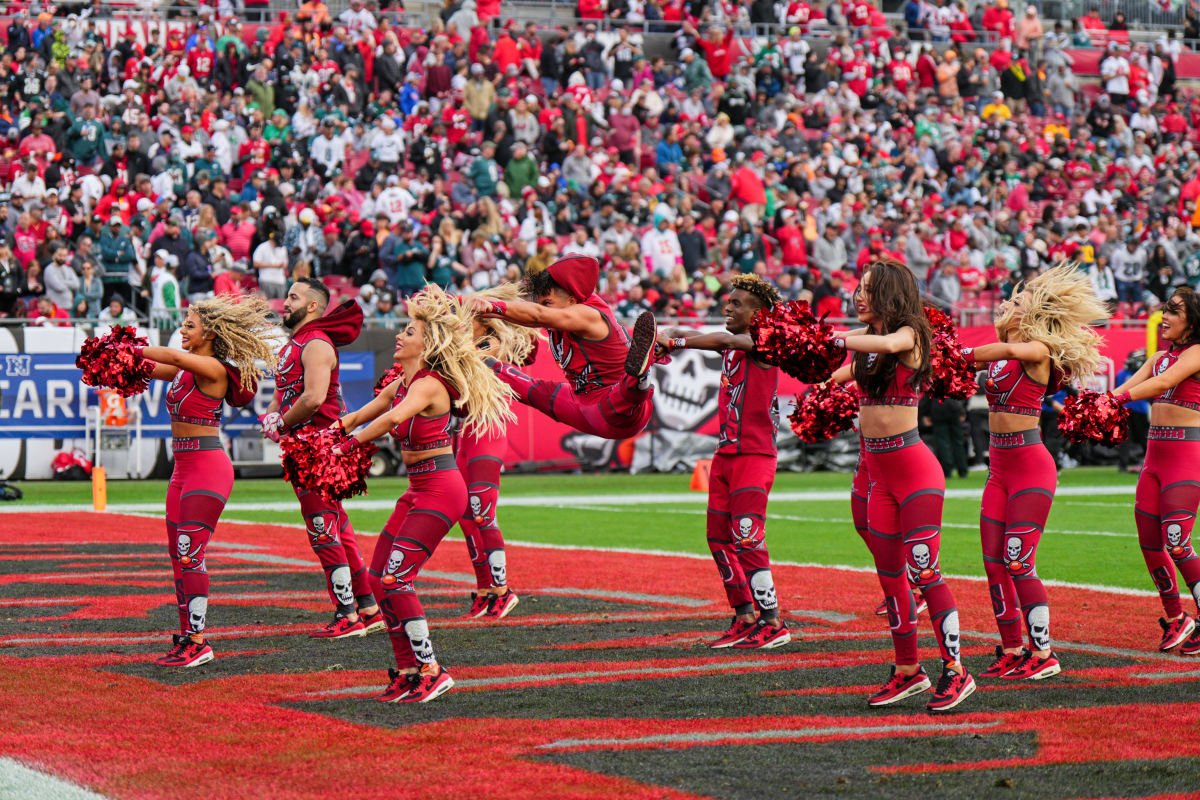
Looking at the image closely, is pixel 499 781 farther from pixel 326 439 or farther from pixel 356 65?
pixel 356 65

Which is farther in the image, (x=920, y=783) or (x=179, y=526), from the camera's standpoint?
(x=179, y=526)

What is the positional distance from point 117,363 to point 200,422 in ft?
1.69

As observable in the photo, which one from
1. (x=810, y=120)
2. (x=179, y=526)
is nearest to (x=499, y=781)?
(x=179, y=526)

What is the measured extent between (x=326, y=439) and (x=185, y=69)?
19341mm

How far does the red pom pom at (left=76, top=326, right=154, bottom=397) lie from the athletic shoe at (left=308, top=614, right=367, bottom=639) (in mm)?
1720

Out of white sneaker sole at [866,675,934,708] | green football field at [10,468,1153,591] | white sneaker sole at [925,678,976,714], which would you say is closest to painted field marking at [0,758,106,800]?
white sneaker sole at [866,675,934,708]

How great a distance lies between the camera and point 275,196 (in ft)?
73.8

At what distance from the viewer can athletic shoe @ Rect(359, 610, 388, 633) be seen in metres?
8.62

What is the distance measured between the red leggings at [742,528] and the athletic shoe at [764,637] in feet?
0.25

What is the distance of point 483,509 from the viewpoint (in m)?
9.38

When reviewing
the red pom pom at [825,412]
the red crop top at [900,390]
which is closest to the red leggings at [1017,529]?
the red pom pom at [825,412]

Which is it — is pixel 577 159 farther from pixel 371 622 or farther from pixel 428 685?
pixel 428 685

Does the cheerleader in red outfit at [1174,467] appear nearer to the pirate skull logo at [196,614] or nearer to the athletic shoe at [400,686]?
the athletic shoe at [400,686]

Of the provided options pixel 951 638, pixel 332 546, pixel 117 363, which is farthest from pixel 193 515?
pixel 951 638
